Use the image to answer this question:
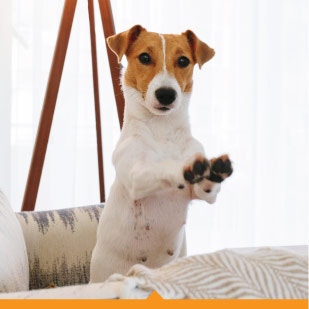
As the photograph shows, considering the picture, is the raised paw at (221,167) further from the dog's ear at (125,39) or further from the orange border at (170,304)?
the dog's ear at (125,39)

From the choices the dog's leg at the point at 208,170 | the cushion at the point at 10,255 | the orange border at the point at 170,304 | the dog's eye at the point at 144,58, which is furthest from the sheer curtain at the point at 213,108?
the orange border at the point at 170,304

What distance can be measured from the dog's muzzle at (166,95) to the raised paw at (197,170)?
9.6 inches

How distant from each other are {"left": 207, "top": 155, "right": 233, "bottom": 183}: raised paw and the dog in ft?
0.45

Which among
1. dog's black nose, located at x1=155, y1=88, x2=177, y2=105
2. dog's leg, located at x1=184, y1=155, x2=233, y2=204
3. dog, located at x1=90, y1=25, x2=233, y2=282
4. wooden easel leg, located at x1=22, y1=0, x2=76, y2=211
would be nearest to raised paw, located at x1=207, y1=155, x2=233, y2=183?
dog's leg, located at x1=184, y1=155, x2=233, y2=204

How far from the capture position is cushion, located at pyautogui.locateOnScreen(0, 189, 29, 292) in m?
0.96

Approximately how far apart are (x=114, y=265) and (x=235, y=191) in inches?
69.7

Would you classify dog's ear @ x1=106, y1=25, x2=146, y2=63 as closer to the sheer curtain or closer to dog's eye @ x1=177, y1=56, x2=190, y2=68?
dog's eye @ x1=177, y1=56, x2=190, y2=68

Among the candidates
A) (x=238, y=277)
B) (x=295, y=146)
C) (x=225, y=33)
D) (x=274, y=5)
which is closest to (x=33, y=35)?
(x=225, y=33)

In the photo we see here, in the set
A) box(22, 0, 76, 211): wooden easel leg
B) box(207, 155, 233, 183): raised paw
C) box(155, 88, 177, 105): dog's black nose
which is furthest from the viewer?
box(22, 0, 76, 211): wooden easel leg

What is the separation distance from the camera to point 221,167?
2.93 ft

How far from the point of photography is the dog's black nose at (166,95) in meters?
1.11

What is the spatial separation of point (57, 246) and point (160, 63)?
30.4 inches

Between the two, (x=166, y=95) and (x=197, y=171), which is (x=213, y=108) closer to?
(x=166, y=95)

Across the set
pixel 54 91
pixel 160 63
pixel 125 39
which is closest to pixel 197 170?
pixel 160 63
